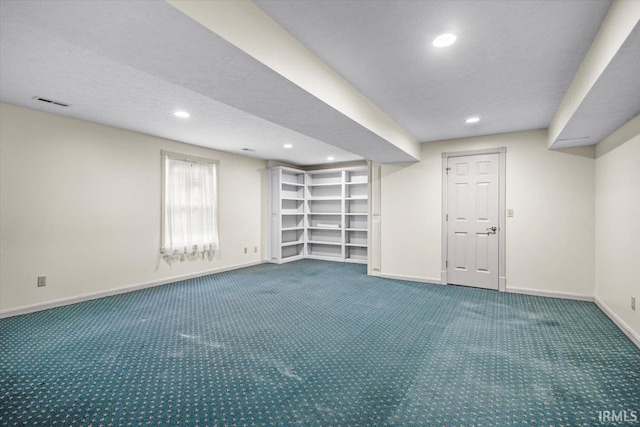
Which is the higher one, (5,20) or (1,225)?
(5,20)

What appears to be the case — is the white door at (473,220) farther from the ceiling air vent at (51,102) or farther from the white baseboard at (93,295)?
the ceiling air vent at (51,102)

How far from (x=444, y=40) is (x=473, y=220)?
3485 millimetres

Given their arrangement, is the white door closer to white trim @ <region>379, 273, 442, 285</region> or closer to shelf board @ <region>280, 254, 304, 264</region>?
white trim @ <region>379, 273, 442, 285</region>

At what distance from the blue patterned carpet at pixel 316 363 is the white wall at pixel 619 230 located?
0.29m

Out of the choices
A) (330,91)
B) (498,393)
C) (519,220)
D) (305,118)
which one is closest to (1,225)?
(305,118)

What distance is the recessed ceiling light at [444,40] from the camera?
2104 millimetres

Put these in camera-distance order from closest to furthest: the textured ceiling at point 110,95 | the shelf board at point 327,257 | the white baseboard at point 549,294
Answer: the textured ceiling at point 110,95
the white baseboard at point 549,294
the shelf board at point 327,257

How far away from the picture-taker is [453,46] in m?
2.23

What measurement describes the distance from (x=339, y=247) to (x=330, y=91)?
18.4 ft

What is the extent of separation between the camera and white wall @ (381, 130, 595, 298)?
4.24 metres

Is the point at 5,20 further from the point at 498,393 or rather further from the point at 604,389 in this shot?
the point at 604,389

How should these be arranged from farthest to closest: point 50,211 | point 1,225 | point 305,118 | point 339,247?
1. point 339,247
2. point 50,211
3. point 1,225
4. point 305,118

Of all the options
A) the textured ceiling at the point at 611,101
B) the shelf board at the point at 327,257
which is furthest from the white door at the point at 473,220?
Answer: the shelf board at the point at 327,257

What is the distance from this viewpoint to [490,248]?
15.8ft
